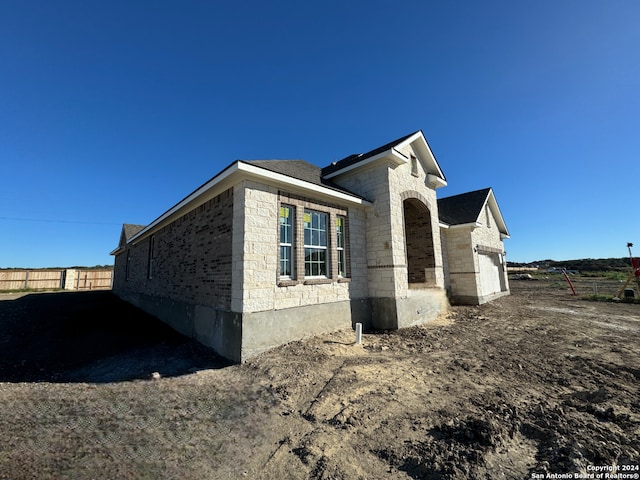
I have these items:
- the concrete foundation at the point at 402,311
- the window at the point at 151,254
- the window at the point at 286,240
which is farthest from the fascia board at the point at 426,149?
the window at the point at 151,254

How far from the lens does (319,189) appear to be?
783 cm

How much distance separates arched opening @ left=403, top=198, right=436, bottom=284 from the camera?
11570mm

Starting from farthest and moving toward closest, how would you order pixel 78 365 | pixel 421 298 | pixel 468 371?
pixel 421 298
pixel 78 365
pixel 468 371

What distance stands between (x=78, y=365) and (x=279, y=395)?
572 cm

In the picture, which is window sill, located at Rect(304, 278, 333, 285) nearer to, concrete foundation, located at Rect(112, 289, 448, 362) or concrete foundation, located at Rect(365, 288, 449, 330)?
concrete foundation, located at Rect(112, 289, 448, 362)

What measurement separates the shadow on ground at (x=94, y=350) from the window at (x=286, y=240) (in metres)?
2.69

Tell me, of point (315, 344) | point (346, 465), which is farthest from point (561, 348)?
point (346, 465)

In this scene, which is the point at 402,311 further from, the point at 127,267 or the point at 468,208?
the point at 127,267

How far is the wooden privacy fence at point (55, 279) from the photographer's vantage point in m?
26.2

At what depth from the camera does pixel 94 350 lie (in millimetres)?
7520

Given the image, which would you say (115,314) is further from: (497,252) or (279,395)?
(497,252)

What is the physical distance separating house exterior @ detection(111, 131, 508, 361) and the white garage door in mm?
5486

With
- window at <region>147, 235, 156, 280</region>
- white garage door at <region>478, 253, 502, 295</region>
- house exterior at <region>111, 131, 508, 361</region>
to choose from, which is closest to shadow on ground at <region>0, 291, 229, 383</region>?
house exterior at <region>111, 131, 508, 361</region>

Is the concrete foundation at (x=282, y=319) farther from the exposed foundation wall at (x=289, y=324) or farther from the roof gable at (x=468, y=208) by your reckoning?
the roof gable at (x=468, y=208)
